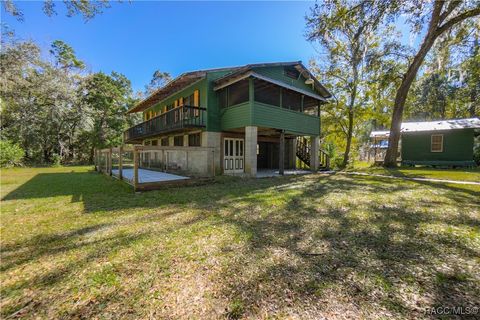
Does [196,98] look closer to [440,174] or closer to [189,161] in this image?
[189,161]

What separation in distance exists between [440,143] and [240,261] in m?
21.1

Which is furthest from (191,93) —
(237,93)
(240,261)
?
(240,261)

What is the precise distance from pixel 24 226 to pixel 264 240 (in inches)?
193

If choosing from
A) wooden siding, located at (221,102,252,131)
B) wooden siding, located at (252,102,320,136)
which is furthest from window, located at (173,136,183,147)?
wooden siding, located at (252,102,320,136)

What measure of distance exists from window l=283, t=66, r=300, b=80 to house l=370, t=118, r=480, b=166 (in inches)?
448

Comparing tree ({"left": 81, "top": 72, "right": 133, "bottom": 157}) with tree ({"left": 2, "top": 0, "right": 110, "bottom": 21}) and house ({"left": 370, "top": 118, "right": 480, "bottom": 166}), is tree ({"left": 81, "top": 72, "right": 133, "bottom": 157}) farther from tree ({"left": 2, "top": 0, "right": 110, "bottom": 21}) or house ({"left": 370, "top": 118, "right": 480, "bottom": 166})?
house ({"left": 370, "top": 118, "right": 480, "bottom": 166})

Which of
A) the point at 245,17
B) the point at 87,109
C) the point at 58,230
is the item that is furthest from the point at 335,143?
the point at 87,109

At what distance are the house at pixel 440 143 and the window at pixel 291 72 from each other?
448 inches

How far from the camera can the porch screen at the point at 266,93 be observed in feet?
38.4

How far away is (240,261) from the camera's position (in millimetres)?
2787

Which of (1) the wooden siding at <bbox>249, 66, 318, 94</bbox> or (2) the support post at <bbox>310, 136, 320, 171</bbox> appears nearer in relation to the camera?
(1) the wooden siding at <bbox>249, 66, 318, 94</bbox>

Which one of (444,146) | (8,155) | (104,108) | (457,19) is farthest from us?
(104,108)

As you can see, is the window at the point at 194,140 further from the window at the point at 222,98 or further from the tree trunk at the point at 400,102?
the tree trunk at the point at 400,102

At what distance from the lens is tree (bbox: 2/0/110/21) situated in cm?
638
